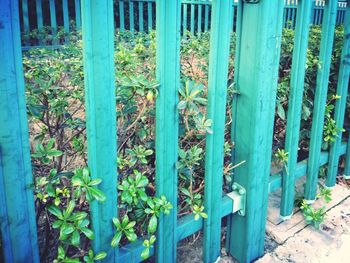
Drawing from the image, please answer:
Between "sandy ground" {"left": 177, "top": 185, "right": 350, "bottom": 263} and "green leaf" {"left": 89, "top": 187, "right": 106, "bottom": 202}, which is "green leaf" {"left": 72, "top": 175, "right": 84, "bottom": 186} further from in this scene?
"sandy ground" {"left": 177, "top": 185, "right": 350, "bottom": 263}

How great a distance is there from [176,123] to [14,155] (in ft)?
2.12

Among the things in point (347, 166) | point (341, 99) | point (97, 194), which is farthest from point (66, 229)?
point (347, 166)

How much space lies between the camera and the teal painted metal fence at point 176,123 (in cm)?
115

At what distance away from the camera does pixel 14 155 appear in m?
1.14

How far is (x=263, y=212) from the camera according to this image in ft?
6.65

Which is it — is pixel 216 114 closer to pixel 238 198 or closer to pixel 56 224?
pixel 238 198

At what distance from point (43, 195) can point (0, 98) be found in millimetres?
426

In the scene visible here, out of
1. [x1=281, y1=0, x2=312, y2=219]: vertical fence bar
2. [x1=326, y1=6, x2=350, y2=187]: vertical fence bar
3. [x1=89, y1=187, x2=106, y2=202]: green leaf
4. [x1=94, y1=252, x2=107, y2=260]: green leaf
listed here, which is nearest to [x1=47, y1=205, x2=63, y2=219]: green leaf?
[x1=89, y1=187, x2=106, y2=202]: green leaf

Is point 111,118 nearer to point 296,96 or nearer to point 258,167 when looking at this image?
point 258,167

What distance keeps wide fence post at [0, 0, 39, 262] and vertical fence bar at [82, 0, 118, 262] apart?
219mm

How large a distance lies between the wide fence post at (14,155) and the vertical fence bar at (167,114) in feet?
1.70

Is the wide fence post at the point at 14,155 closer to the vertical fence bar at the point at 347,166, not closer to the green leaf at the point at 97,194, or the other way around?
the green leaf at the point at 97,194

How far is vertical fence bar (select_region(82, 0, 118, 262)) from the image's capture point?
1194 mm

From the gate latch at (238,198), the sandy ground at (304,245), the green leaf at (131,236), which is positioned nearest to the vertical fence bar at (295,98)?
the sandy ground at (304,245)
